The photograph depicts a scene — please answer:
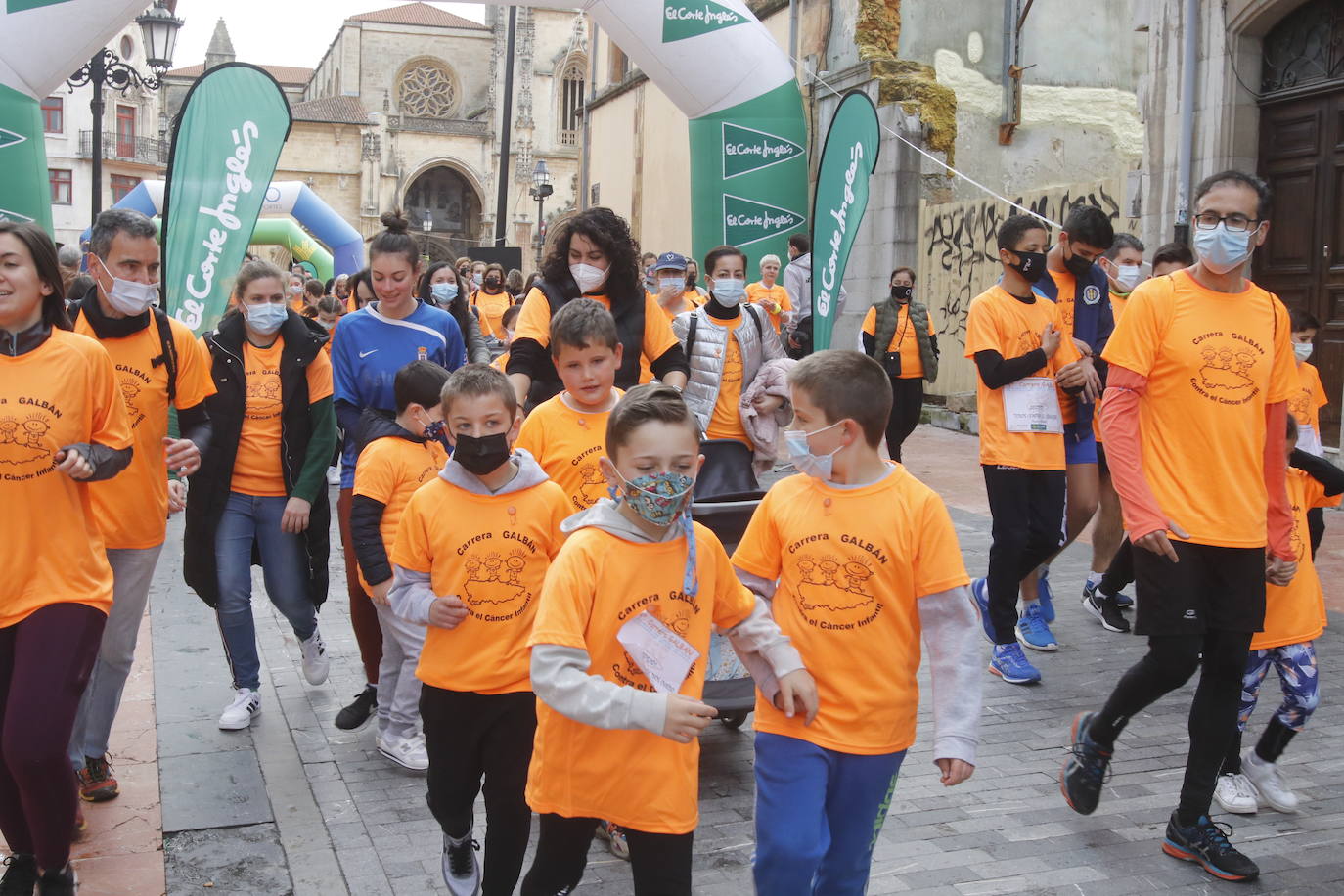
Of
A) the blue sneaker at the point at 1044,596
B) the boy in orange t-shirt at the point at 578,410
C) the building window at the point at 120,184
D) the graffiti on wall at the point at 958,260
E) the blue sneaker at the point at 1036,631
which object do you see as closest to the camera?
the boy in orange t-shirt at the point at 578,410

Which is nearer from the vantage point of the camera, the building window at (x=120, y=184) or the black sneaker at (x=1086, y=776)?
the black sneaker at (x=1086, y=776)

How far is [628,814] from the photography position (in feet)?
9.75

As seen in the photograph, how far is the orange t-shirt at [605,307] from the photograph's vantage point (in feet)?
17.2

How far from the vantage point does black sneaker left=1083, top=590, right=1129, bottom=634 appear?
23.4ft

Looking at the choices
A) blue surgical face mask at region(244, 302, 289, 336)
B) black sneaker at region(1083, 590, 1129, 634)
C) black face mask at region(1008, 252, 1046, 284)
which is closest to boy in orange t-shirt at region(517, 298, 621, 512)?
blue surgical face mask at region(244, 302, 289, 336)

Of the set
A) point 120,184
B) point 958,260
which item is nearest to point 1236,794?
point 958,260

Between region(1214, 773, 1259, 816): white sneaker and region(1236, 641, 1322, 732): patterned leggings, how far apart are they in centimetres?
20

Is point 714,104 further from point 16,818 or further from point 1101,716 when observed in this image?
point 16,818

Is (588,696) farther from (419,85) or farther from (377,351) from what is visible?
(419,85)

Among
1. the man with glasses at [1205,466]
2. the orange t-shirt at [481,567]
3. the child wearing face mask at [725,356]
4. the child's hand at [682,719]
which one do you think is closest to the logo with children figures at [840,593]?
the child's hand at [682,719]

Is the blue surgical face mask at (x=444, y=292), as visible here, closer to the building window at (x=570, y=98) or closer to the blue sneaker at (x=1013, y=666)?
the blue sneaker at (x=1013, y=666)

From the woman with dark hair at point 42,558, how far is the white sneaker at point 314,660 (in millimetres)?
2221

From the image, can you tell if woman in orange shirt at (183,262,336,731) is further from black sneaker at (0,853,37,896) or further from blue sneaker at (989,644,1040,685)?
blue sneaker at (989,644,1040,685)

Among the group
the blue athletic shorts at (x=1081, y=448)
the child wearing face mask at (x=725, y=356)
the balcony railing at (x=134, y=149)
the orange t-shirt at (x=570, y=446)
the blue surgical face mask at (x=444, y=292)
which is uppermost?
the balcony railing at (x=134, y=149)
